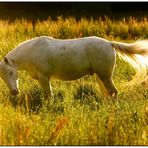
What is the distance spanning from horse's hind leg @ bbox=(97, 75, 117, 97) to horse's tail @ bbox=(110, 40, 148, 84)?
41 cm

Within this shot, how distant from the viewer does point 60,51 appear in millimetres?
7316

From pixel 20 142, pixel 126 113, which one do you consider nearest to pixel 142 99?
pixel 126 113

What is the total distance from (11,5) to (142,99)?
22936 millimetres

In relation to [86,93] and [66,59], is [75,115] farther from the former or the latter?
[86,93]

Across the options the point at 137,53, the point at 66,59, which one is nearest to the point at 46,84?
the point at 66,59

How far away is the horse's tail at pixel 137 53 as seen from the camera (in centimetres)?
738

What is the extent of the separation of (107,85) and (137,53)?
0.67 m

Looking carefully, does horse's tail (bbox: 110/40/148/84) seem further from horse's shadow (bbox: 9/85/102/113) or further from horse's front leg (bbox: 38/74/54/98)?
horse's front leg (bbox: 38/74/54/98)

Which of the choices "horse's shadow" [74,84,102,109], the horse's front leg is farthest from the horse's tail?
the horse's front leg

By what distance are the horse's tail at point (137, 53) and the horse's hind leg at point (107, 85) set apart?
1.34 feet

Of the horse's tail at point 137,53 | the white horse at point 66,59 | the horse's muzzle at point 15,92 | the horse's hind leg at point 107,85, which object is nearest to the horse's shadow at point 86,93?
the horse's hind leg at point 107,85

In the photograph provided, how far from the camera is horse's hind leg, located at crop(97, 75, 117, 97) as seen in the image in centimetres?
743

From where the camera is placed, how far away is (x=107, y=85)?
7.47 meters

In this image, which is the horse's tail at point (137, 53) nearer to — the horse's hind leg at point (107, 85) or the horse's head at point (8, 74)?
the horse's hind leg at point (107, 85)
